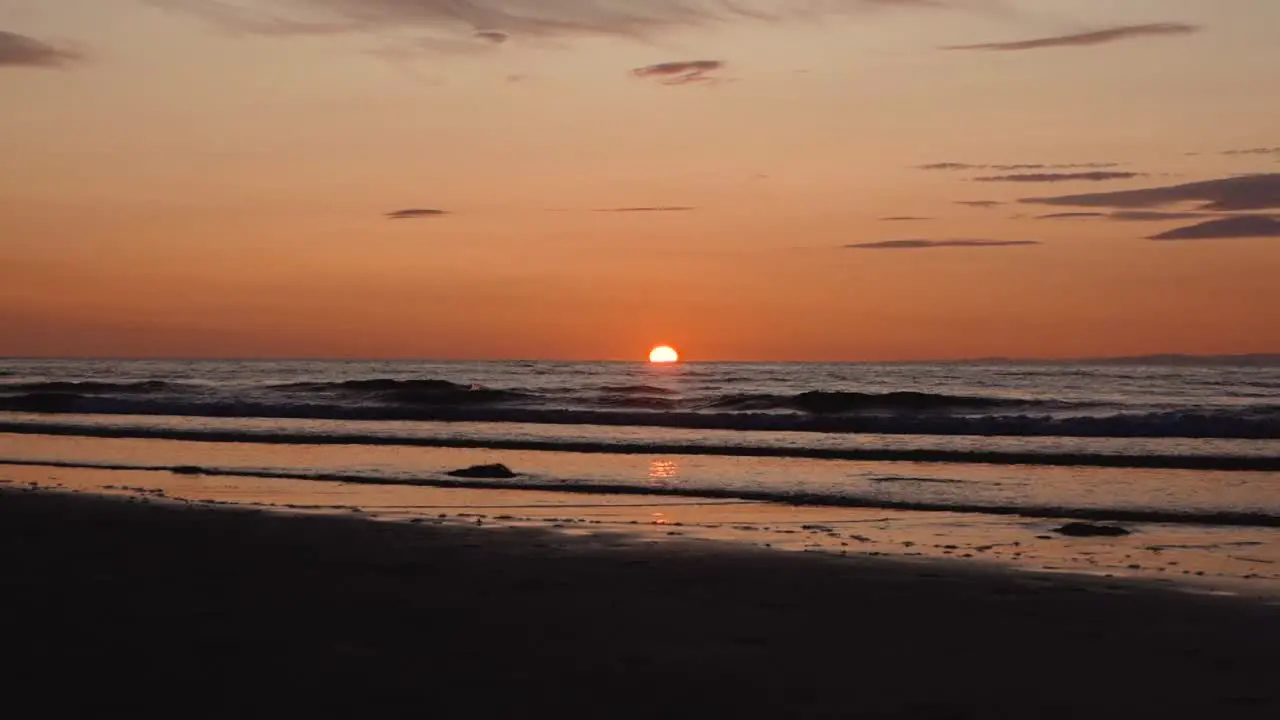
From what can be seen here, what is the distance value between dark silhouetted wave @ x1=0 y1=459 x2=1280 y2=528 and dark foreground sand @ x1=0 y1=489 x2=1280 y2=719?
17.1 feet

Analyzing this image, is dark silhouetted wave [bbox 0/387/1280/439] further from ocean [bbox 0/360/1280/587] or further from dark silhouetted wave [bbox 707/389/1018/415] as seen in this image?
dark silhouetted wave [bbox 707/389/1018/415]

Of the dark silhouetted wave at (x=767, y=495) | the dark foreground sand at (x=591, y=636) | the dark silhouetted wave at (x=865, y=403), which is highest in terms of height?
the dark foreground sand at (x=591, y=636)

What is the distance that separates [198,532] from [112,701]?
6618 millimetres

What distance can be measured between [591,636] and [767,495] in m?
9.76

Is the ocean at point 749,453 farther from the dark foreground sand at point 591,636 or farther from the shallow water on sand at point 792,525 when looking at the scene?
the dark foreground sand at point 591,636

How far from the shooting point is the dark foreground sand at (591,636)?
257 inches

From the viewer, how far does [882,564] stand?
1110 centimetres

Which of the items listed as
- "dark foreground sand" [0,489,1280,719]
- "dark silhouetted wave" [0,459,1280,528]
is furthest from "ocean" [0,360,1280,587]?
"dark foreground sand" [0,489,1280,719]

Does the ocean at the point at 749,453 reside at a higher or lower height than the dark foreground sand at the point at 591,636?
lower

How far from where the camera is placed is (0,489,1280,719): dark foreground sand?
6.53 metres

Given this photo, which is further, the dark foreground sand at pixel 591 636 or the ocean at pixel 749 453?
the ocean at pixel 749 453

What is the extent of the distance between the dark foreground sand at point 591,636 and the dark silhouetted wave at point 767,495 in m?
5.20

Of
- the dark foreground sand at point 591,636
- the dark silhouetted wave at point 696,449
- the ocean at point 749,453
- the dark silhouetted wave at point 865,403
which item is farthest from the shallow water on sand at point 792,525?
the dark silhouetted wave at point 865,403

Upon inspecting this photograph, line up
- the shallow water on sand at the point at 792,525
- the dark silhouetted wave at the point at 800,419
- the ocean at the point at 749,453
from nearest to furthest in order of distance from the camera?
the shallow water on sand at the point at 792,525 → the ocean at the point at 749,453 → the dark silhouetted wave at the point at 800,419
